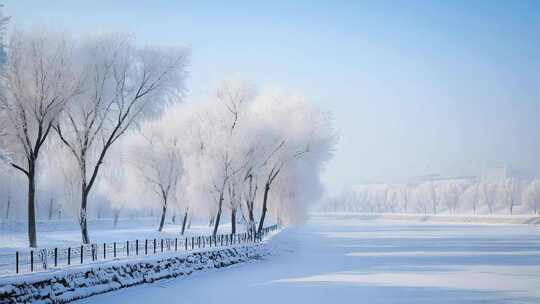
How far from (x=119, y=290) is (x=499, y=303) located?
13683 mm

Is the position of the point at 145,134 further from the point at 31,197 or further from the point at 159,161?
the point at 31,197

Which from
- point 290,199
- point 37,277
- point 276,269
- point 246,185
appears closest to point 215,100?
point 246,185

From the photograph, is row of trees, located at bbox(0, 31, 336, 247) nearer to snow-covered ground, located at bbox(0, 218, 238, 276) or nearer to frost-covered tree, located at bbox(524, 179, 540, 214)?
snow-covered ground, located at bbox(0, 218, 238, 276)

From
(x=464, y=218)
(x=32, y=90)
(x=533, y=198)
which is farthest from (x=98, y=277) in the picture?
(x=533, y=198)

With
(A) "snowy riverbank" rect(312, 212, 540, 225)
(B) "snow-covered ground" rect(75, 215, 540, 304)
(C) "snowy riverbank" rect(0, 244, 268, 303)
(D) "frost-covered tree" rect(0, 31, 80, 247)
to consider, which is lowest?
(A) "snowy riverbank" rect(312, 212, 540, 225)

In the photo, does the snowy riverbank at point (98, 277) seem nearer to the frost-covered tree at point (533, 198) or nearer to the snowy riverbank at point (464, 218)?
the snowy riverbank at point (464, 218)

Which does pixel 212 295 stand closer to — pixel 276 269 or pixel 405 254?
pixel 276 269

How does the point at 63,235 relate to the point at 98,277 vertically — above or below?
below

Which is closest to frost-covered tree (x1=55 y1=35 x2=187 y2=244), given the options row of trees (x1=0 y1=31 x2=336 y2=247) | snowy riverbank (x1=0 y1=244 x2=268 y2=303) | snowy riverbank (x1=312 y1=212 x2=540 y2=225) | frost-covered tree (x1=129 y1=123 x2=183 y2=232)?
row of trees (x1=0 y1=31 x2=336 y2=247)

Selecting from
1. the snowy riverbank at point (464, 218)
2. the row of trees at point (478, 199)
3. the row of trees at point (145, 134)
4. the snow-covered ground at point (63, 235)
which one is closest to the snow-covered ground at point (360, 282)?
the snow-covered ground at point (63, 235)

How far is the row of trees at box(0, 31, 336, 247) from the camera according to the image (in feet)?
90.5

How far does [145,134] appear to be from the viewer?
54.1 m

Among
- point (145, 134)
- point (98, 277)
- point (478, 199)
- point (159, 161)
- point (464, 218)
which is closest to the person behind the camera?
point (98, 277)

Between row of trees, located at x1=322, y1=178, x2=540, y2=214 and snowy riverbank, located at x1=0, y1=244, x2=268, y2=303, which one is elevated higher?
snowy riverbank, located at x1=0, y1=244, x2=268, y2=303
